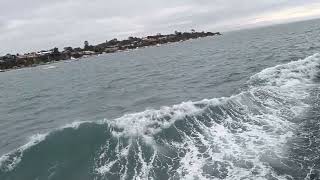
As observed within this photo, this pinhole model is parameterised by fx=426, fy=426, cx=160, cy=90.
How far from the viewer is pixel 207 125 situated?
19.0 metres

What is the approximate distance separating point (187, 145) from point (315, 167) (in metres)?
5.08

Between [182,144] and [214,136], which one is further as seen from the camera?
[214,136]

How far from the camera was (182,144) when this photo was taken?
16922 millimetres

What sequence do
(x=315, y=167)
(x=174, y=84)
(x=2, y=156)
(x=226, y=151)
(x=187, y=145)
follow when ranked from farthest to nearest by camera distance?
1. (x=174, y=84)
2. (x=2, y=156)
3. (x=187, y=145)
4. (x=226, y=151)
5. (x=315, y=167)

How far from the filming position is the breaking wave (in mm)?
14344

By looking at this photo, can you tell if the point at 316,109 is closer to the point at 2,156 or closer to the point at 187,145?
the point at 187,145

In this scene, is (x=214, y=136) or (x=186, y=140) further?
(x=214, y=136)

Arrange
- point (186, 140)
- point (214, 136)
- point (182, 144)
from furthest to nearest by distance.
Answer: point (214, 136), point (186, 140), point (182, 144)

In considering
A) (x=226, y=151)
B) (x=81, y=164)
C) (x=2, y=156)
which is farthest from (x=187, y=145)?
(x=2, y=156)

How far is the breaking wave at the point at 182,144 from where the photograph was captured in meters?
14.3

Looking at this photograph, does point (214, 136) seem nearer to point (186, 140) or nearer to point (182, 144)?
point (186, 140)

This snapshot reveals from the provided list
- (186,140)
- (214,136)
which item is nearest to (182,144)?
(186,140)

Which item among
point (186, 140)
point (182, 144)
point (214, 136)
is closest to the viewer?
point (182, 144)

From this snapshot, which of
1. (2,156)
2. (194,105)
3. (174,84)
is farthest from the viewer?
(174,84)
